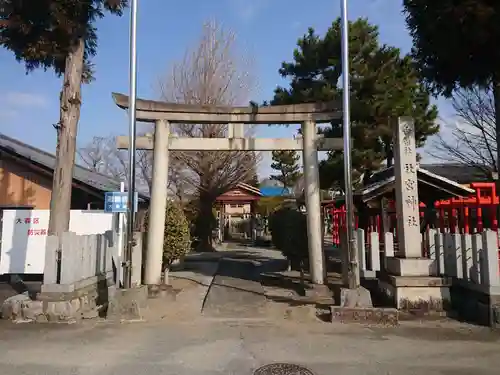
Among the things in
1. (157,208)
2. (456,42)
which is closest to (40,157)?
(157,208)

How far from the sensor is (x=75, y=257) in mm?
8047

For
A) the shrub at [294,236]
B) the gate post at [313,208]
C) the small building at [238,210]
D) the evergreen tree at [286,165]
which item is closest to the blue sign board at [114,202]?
the gate post at [313,208]

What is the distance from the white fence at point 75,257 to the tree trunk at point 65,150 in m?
0.73

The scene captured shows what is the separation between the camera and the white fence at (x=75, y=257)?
7832mm

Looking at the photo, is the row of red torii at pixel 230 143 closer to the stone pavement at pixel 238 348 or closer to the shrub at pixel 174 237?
the shrub at pixel 174 237

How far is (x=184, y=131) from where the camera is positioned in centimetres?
2153

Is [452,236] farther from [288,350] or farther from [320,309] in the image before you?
[288,350]

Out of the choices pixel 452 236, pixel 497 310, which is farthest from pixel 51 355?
pixel 452 236

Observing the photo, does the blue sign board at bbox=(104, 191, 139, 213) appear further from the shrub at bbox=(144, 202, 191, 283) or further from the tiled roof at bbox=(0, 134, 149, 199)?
the tiled roof at bbox=(0, 134, 149, 199)

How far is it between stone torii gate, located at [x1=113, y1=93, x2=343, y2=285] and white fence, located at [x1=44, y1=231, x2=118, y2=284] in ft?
3.53

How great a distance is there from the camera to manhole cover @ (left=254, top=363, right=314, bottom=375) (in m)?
5.04

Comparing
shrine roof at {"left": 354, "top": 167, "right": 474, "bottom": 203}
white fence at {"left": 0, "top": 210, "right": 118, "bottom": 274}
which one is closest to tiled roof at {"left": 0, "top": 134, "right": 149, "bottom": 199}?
white fence at {"left": 0, "top": 210, "right": 118, "bottom": 274}

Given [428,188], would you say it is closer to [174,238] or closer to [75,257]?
[174,238]

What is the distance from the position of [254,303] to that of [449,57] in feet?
20.3
